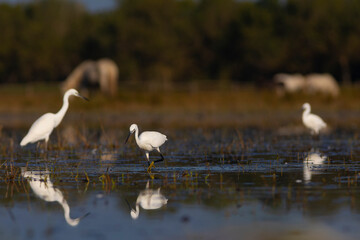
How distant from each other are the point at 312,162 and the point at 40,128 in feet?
22.9

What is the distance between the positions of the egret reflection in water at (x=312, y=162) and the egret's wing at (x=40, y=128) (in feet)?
21.2

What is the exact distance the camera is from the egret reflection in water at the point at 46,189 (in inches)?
376

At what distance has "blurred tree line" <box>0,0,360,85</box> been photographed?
Answer: 62.2 meters

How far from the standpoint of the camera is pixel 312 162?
49.9ft

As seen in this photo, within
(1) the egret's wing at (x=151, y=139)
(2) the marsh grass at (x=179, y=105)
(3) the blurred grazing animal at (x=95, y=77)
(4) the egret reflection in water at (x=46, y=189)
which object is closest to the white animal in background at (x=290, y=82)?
(2) the marsh grass at (x=179, y=105)

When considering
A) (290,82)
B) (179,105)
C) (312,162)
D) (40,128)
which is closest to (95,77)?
(179,105)

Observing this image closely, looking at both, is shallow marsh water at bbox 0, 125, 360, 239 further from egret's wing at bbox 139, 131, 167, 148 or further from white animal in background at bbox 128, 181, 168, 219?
egret's wing at bbox 139, 131, 167, 148

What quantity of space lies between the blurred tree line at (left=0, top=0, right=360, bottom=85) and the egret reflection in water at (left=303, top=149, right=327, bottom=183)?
42.0 meters

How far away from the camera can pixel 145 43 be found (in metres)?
62.3

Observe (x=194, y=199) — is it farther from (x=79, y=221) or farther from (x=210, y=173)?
(x=210, y=173)

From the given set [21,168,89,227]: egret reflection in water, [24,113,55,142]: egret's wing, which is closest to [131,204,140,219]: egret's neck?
[21,168,89,227]: egret reflection in water

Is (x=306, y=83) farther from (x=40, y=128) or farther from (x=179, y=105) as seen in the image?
(x=40, y=128)

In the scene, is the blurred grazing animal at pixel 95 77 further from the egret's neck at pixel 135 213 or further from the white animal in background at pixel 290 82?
the egret's neck at pixel 135 213

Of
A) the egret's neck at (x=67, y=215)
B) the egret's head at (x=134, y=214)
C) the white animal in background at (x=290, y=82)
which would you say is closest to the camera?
the egret's neck at (x=67, y=215)
